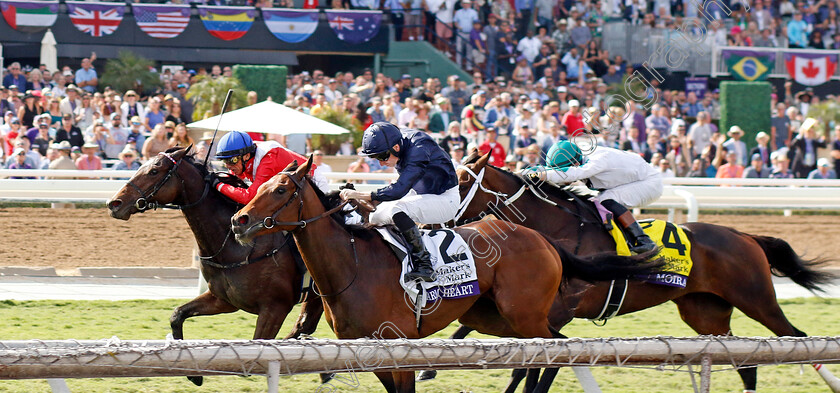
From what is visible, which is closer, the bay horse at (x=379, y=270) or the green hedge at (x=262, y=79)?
the bay horse at (x=379, y=270)

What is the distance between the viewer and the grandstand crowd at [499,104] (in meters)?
11.8

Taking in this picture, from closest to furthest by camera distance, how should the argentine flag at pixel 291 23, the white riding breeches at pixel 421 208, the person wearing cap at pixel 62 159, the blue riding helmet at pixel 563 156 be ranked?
the white riding breeches at pixel 421 208 → the blue riding helmet at pixel 563 156 → the person wearing cap at pixel 62 159 → the argentine flag at pixel 291 23

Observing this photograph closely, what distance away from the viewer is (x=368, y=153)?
4.82 meters

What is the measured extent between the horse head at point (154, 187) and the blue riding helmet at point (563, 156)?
2013mm

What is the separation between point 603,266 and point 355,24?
13098 mm

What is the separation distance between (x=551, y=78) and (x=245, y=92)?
17.2ft

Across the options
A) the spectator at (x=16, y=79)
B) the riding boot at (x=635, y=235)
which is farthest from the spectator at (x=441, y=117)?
the riding boot at (x=635, y=235)

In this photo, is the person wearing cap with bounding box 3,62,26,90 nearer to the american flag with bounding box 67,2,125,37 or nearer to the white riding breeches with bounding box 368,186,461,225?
the american flag with bounding box 67,2,125,37

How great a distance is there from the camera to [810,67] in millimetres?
19359

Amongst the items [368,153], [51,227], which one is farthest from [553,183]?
[51,227]

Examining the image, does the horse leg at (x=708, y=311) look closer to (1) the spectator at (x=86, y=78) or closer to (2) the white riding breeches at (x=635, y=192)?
(2) the white riding breeches at (x=635, y=192)

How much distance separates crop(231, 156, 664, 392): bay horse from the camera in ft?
14.8

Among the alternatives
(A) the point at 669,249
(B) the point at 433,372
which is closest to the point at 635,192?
(A) the point at 669,249

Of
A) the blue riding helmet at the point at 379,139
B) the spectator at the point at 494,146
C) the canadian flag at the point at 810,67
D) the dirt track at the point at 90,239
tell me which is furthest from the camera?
the canadian flag at the point at 810,67
